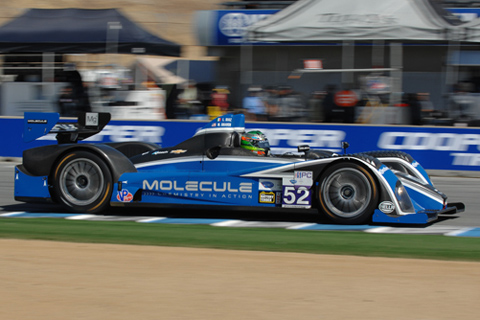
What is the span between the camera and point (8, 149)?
1548 cm

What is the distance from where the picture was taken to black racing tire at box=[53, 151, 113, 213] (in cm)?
817

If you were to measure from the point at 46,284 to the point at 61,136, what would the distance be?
3927 mm

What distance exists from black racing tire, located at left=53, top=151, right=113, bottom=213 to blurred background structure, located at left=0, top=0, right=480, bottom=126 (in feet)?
24.5

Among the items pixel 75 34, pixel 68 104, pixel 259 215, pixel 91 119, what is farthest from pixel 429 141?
pixel 75 34

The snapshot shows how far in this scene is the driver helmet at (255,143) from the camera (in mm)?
8297

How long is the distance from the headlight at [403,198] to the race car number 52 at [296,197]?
92 cm

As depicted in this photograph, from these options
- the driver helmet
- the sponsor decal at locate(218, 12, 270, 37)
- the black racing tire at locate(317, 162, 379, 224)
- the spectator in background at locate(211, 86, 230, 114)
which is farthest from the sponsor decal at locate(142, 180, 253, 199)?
the sponsor decal at locate(218, 12, 270, 37)

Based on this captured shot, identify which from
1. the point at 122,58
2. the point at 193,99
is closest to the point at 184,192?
the point at 193,99

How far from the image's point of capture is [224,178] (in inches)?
310

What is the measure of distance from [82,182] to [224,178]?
170 centimetres

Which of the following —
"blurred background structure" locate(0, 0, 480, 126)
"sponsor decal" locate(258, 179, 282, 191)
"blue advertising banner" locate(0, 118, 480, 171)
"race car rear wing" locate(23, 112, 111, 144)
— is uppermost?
"blurred background structure" locate(0, 0, 480, 126)

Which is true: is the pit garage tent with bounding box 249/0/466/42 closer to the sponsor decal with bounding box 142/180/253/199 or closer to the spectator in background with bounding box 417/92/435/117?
the spectator in background with bounding box 417/92/435/117

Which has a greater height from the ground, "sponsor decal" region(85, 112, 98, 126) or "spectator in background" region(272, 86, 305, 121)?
"spectator in background" region(272, 86, 305, 121)

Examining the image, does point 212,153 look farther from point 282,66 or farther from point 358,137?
point 282,66
